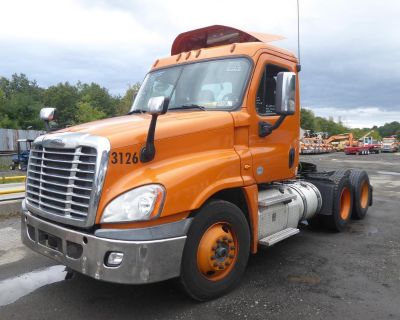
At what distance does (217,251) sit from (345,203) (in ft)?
13.6

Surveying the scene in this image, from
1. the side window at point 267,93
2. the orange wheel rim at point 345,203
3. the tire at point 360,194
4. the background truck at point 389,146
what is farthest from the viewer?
the background truck at point 389,146

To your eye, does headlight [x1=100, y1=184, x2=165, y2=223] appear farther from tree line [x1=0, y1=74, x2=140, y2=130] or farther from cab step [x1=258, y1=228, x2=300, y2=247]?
tree line [x1=0, y1=74, x2=140, y2=130]

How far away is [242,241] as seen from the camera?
4312 mm

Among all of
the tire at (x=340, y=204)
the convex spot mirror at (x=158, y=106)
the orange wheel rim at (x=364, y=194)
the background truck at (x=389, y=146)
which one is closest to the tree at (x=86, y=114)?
the background truck at (x=389, y=146)

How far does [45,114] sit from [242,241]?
289 cm

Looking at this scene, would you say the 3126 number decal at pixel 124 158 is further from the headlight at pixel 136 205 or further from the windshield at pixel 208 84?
the windshield at pixel 208 84

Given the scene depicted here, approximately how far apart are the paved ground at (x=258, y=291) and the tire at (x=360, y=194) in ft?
5.31

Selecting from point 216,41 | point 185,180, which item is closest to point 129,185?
point 185,180

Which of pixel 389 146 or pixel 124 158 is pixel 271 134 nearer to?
pixel 124 158

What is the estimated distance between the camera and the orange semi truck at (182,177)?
3.48 metres

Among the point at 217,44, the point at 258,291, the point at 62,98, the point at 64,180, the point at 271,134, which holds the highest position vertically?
the point at 62,98

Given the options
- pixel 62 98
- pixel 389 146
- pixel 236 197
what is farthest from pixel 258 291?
pixel 62 98

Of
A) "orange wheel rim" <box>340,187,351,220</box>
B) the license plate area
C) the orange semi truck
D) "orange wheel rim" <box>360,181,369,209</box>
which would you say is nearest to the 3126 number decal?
the orange semi truck

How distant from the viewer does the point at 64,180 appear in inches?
146
